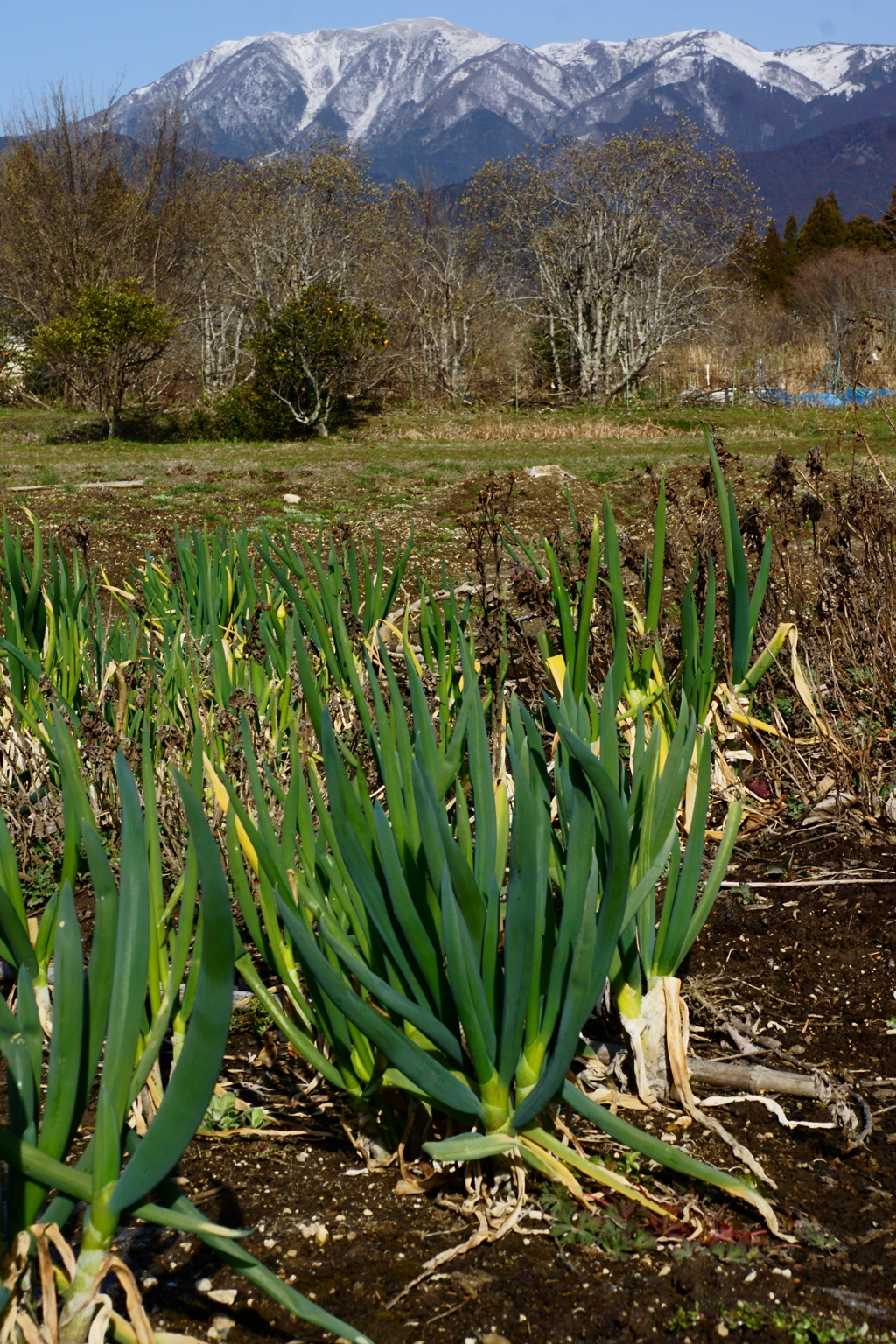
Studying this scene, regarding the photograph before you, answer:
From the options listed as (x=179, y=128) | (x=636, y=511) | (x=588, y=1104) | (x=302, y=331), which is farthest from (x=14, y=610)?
(x=179, y=128)

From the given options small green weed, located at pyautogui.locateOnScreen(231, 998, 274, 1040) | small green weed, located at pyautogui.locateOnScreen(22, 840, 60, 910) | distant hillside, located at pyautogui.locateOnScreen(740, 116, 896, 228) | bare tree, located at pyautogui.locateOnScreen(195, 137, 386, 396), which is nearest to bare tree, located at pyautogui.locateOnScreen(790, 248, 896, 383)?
bare tree, located at pyautogui.locateOnScreen(195, 137, 386, 396)

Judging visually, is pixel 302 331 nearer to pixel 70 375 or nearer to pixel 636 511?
pixel 70 375

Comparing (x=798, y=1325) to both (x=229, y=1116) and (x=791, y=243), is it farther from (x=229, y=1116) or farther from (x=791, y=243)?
(x=791, y=243)

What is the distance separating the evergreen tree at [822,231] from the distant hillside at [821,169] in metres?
119

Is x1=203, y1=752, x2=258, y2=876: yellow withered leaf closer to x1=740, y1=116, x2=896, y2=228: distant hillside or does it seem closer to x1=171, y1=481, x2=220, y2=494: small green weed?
x1=171, y1=481, x2=220, y2=494: small green weed

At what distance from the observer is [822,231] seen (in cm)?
4203

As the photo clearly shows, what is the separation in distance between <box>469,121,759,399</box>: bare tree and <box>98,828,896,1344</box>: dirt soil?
2238cm

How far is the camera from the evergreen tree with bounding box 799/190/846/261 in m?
41.1

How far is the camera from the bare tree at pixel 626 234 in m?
22.6

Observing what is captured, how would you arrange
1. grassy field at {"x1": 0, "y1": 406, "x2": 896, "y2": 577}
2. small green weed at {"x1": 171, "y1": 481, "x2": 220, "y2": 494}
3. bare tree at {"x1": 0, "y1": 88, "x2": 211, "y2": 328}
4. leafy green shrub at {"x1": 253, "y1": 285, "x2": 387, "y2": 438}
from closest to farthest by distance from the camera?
grassy field at {"x1": 0, "y1": 406, "x2": 896, "y2": 577}, small green weed at {"x1": 171, "y1": 481, "x2": 220, "y2": 494}, leafy green shrub at {"x1": 253, "y1": 285, "x2": 387, "y2": 438}, bare tree at {"x1": 0, "y1": 88, "x2": 211, "y2": 328}

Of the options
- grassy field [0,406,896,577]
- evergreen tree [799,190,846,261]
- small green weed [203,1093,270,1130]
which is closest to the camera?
small green weed [203,1093,270,1130]

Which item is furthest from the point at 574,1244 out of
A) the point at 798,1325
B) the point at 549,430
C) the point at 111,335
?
the point at 111,335

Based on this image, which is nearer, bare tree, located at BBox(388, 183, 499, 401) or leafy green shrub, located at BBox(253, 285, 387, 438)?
leafy green shrub, located at BBox(253, 285, 387, 438)

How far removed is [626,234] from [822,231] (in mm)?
23591
